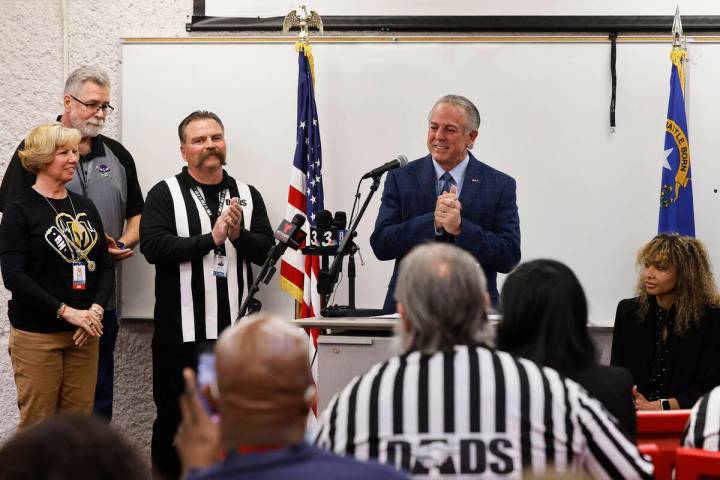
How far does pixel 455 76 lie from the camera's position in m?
5.48

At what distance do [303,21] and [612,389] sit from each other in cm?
338

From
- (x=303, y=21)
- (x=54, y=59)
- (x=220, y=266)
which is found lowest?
(x=220, y=266)

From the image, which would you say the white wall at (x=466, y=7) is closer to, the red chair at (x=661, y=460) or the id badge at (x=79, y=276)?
the id badge at (x=79, y=276)

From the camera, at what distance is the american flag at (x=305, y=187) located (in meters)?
5.31

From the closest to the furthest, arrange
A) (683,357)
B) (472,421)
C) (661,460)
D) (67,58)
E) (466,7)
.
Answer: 1. (472,421)
2. (661,460)
3. (683,357)
4. (466,7)
5. (67,58)

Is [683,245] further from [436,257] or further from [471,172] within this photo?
[436,257]

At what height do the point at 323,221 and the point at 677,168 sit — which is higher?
the point at 677,168

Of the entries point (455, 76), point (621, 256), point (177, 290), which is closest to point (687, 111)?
point (621, 256)

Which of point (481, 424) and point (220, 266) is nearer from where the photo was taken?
point (481, 424)

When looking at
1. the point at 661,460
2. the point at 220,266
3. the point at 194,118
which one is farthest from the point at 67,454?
the point at 194,118

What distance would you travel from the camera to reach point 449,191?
14.8 feet

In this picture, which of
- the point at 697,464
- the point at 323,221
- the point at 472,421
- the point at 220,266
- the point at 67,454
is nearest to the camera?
the point at 67,454

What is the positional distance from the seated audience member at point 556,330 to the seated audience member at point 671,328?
206 cm

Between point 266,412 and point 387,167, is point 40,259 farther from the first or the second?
point 266,412
